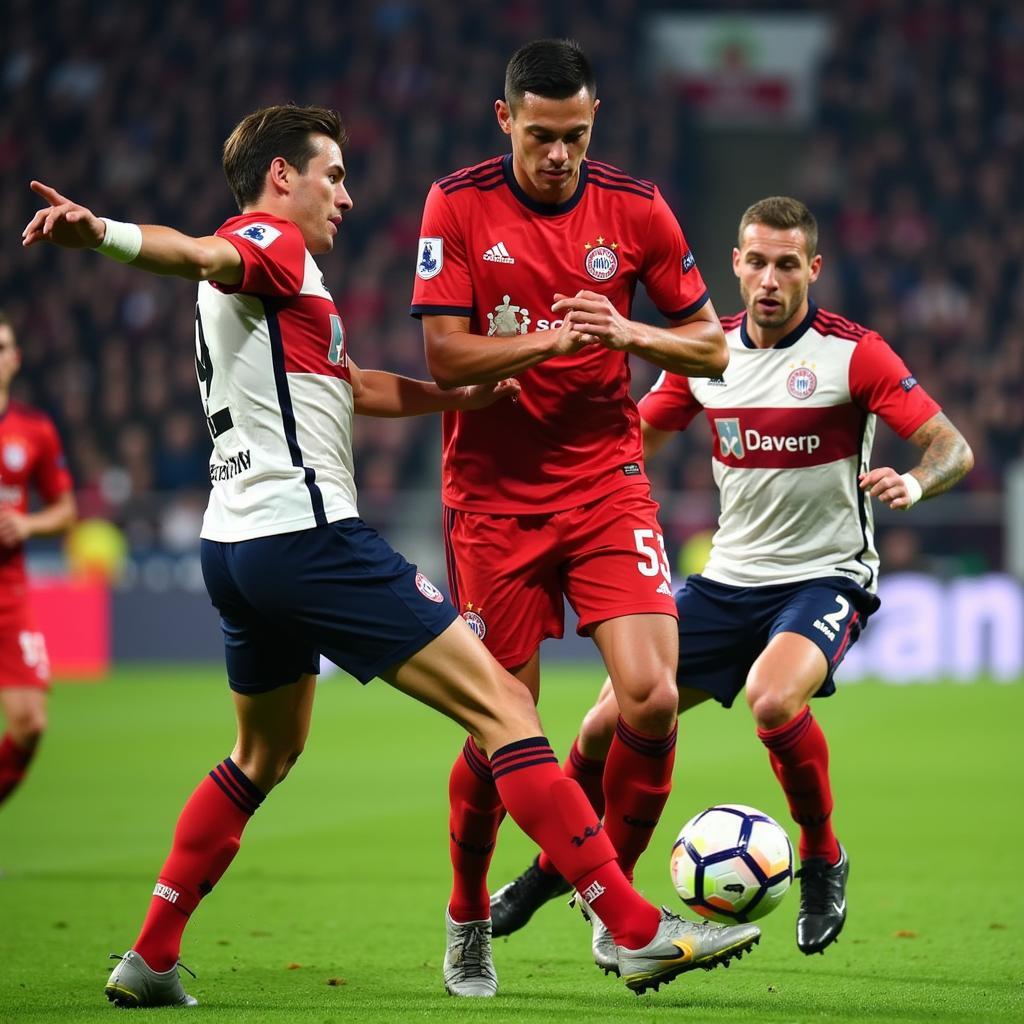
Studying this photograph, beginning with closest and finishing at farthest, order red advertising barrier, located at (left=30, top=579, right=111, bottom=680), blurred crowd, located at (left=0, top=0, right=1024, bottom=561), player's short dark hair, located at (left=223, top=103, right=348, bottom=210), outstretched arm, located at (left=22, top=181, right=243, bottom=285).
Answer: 1. outstretched arm, located at (left=22, top=181, right=243, bottom=285)
2. player's short dark hair, located at (left=223, top=103, right=348, bottom=210)
3. red advertising barrier, located at (left=30, top=579, right=111, bottom=680)
4. blurred crowd, located at (left=0, top=0, right=1024, bottom=561)

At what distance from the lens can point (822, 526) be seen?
5668 millimetres

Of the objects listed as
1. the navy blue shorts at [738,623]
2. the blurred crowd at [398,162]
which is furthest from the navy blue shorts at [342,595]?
the blurred crowd at [398,162]

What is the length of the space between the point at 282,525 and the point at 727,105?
21434 millimetres

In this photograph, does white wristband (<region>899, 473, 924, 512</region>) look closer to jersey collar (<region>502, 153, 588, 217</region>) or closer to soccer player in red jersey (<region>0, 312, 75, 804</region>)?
jersey collar (<region>502, 153, 588, 217</region>)

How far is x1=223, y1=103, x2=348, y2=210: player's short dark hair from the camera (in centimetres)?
438

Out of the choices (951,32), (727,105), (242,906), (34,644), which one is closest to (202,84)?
(727,105)

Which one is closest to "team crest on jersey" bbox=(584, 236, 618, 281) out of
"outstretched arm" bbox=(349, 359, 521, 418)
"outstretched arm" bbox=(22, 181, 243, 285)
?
"outstretched arm" bbox=(349, 359, 521, 418)

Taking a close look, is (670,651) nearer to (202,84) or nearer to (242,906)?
(242,906)

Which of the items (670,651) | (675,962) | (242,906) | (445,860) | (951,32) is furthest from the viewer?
(951,32)

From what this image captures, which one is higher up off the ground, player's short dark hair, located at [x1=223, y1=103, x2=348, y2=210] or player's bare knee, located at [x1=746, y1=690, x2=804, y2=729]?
player's short dark hair, located at [x1=223, y1=103, x2=348, y2=210]

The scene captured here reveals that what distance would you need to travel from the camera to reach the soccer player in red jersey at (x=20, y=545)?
7.18 meters

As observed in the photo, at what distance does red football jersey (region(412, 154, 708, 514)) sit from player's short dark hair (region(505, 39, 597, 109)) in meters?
0.34

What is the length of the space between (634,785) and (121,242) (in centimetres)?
213

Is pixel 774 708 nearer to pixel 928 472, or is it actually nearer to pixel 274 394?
pixel 928 472
